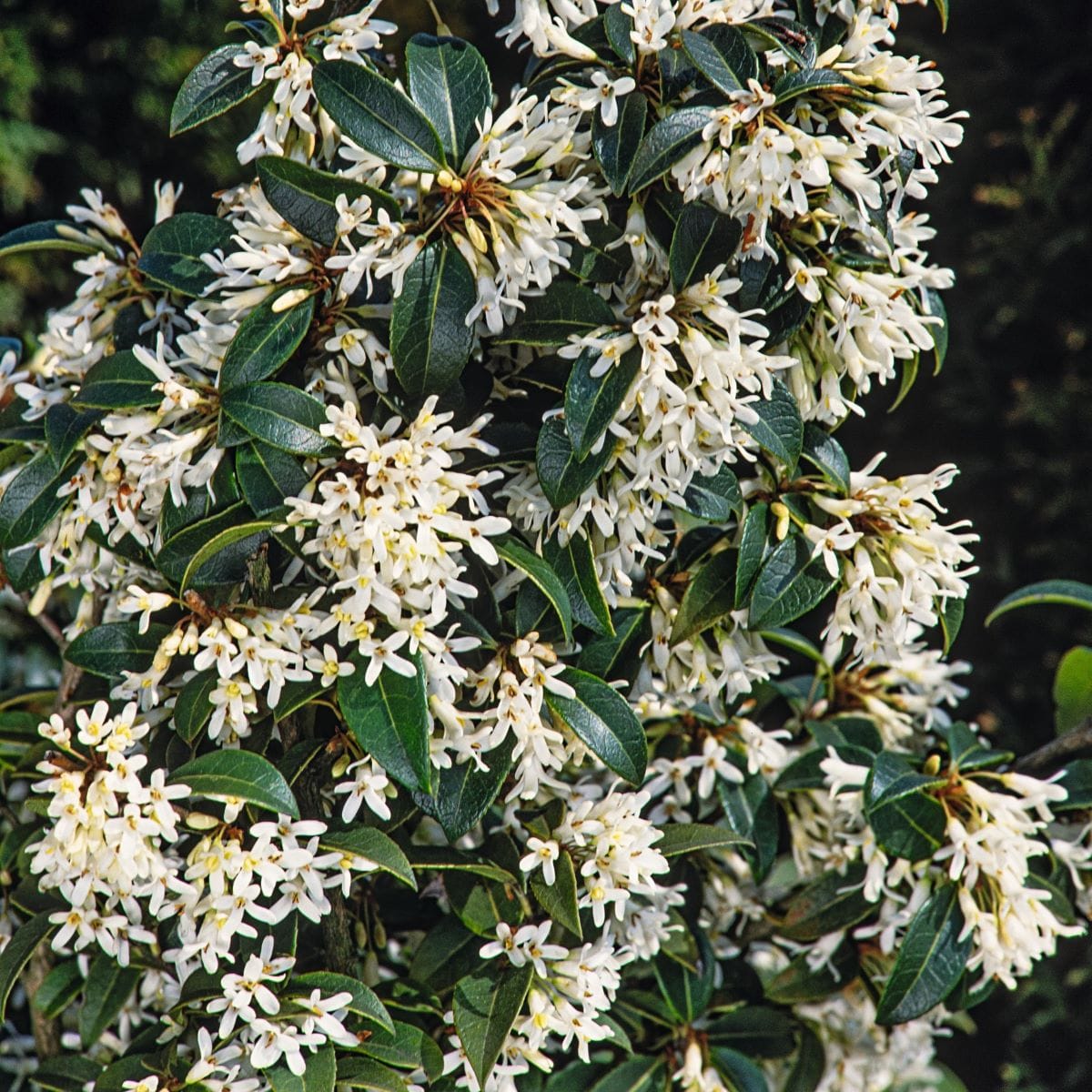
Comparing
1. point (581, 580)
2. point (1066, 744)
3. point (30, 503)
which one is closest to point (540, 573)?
point (581, 580)

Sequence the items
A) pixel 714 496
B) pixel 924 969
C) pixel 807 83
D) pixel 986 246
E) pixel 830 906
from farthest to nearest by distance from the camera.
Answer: pixel 986 246 → pixel 830 906 → pixel 924 969 → pixel 714 496 → pixel 807 83

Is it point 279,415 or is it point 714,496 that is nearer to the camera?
point 279,415

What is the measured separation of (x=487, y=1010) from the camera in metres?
0.84

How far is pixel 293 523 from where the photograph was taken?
71 cm

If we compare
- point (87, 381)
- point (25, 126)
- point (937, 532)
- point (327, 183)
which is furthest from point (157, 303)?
point (25, 126)

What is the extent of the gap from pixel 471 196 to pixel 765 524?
0.30 meters

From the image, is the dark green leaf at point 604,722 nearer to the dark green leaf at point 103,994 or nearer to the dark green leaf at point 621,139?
the dark green leaf at point 621,139

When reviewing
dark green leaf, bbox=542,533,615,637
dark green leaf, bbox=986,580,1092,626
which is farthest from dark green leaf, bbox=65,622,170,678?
dark green leaf, bbox=986,580,1092,626

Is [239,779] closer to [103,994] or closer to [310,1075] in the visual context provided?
[310,1075]

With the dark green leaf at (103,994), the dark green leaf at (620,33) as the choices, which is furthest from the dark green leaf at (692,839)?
the dark green leaf at (620,33)

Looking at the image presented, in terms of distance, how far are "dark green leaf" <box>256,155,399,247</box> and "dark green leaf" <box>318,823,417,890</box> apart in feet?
1.27

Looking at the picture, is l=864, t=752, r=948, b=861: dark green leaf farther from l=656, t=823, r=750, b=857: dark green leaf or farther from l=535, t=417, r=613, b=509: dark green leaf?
l=535, t=417, r=613, b=509: dark green leaf

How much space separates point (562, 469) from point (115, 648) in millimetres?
331

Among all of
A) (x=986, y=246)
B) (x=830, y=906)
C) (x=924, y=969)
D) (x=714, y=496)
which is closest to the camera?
(x=714, y=496)
